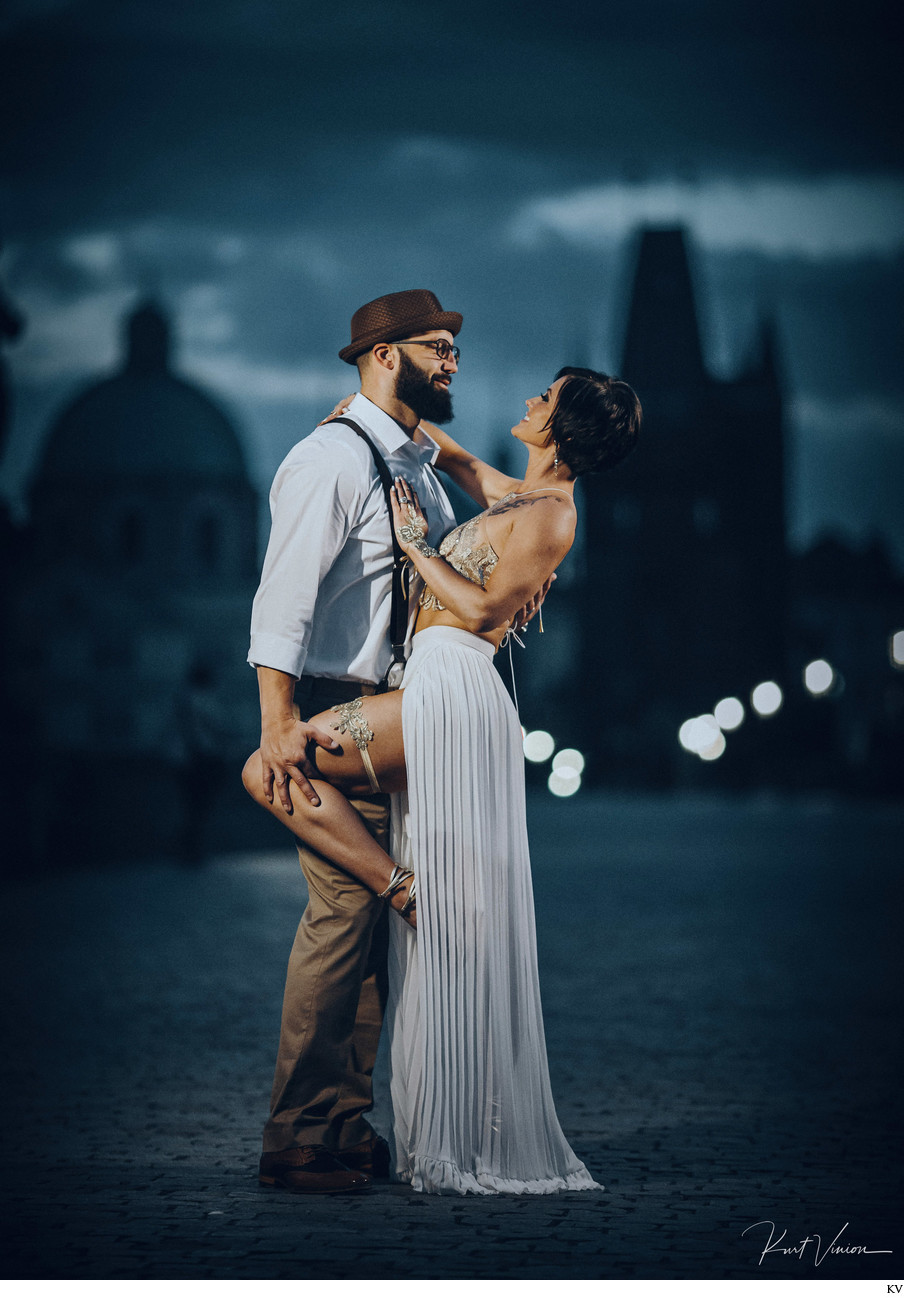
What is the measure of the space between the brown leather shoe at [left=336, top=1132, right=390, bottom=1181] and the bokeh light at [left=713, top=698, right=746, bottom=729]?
6208cm

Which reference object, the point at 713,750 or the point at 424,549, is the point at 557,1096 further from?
the point at 713,750

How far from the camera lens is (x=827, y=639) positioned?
263 ft

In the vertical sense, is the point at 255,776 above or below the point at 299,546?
below

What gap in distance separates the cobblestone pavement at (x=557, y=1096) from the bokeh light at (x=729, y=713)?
2128 inches

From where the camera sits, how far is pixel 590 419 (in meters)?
5.04

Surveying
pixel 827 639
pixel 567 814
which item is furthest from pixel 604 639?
pixel 567 814

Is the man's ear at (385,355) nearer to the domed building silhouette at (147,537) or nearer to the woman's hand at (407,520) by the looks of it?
Answer: the woman's hand at (407,520)

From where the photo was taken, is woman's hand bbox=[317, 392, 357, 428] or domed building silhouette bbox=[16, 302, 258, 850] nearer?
woman's hand bbox=[317, 392, 357, 428]

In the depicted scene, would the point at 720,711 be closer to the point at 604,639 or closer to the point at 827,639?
the point at 604,639

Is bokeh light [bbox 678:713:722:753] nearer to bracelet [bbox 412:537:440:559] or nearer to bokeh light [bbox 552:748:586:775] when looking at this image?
bokeh light [bbox 552:748:586:775]

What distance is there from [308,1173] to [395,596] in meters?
1.63

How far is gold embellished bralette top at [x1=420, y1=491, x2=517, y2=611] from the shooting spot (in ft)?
16.5

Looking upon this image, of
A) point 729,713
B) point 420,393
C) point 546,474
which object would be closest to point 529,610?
point 546,474

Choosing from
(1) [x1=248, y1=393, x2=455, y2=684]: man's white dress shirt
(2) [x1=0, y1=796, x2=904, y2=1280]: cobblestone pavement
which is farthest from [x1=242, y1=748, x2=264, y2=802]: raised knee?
(2) [x1=0, y1=796, x2=904, y2=1280]: cobblestone pavement
